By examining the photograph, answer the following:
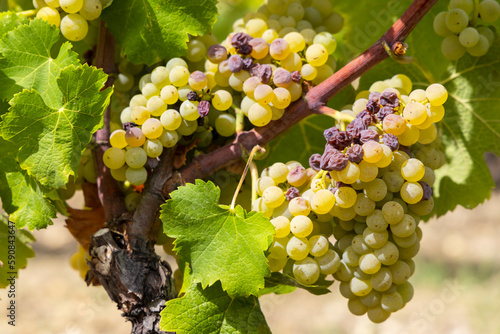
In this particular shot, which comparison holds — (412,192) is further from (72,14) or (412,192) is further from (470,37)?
(72,14)

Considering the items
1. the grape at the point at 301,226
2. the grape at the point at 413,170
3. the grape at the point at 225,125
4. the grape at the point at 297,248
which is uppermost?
the grape at the point at 413,170

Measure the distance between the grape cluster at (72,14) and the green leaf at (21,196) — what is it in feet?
0.63

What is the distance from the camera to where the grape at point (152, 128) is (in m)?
0.73

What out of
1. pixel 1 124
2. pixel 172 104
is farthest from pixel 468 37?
pixel 1 124

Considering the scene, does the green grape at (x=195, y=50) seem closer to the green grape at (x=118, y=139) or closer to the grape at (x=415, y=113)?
the green grape at (x=118, y=139)

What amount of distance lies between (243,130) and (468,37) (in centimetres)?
39

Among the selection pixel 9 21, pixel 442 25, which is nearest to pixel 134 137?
pixel 9 21

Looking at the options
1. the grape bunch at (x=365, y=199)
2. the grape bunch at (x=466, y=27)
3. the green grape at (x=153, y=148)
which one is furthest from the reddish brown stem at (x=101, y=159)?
the grape bunch at (x=466, y=27)

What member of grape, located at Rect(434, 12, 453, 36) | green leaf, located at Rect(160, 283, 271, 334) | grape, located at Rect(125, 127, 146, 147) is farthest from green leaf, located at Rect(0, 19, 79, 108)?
grape, located at Rect(434, 12, 453, 36)

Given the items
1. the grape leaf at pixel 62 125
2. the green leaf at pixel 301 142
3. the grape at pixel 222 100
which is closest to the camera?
the grape leaf at pixel 62 125

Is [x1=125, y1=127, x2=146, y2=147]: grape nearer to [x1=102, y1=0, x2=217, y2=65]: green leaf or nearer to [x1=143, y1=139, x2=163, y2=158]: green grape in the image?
[x1=143, y1=139, x2=163, y2=158]: green grape

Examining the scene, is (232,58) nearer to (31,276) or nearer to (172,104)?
(172,104)

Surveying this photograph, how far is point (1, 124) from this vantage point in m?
0.64

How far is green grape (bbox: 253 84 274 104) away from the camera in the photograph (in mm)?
711
